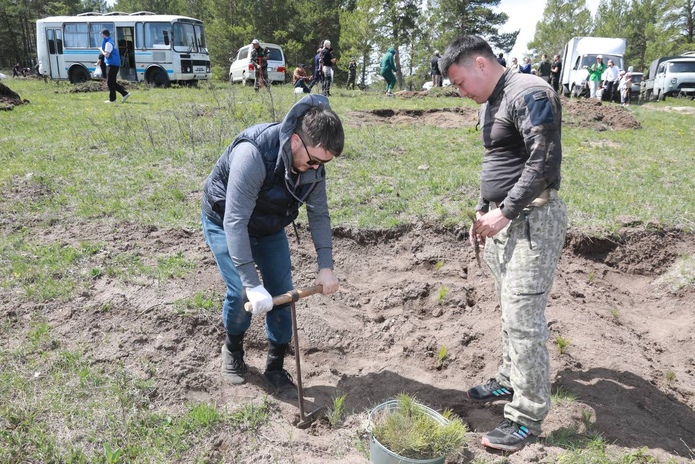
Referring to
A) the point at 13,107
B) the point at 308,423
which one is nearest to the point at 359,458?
the point at 308,423

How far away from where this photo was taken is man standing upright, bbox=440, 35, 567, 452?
255 cm

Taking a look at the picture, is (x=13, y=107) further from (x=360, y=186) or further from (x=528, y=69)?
(x=528, y=69)

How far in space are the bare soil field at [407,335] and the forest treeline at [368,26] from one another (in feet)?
91.5

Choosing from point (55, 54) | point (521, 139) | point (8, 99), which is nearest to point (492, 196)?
point (521, 139)

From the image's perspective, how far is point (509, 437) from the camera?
2.79 m

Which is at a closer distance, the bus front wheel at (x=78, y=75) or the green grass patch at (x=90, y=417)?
the green grass patch at (x=90, y=417)

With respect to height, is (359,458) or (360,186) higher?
(360,186)

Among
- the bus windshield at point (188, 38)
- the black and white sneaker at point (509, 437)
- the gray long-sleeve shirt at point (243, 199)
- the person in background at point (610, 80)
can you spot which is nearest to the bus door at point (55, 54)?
the bus windshield at point (188, 38)

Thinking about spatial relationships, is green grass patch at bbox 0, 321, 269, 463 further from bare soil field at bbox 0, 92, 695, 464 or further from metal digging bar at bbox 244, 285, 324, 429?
metal digging bar at bbox 244, 285, 324, 429

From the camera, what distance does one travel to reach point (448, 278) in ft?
16.6

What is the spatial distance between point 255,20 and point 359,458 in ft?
134

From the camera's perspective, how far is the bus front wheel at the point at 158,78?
19933 millimetres

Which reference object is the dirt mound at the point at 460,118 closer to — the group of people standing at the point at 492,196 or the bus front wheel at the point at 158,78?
the group of people standing at the point at 492,196

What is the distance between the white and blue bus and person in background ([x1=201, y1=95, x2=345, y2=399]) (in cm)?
1869
